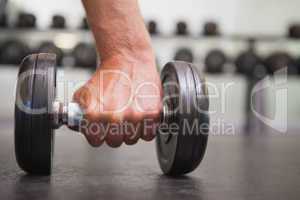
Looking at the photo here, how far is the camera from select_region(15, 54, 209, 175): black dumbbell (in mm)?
758

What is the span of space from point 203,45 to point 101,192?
11.7 feet

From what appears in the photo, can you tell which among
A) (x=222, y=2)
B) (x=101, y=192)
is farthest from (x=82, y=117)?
(x=222, y=2)

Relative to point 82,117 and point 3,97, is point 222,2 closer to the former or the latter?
point 3,97

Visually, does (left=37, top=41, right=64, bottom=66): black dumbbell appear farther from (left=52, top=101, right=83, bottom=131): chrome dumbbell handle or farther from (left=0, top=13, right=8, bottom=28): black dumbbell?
(left=52, top=101, right=83, bottom=131): chrome dumbbell handle

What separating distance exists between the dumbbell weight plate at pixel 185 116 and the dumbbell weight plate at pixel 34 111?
0.21 m

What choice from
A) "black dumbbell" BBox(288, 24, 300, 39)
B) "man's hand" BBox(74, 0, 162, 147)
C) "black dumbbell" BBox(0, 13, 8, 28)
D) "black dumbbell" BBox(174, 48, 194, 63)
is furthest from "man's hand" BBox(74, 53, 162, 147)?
"black dumbbell" BBox(288, 24, 300, 39)

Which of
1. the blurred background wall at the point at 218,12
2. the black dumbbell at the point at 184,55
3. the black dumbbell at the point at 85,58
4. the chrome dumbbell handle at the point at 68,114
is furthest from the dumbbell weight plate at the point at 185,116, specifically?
the blurred background wall at the point at 218,12

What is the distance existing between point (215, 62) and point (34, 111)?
267cm

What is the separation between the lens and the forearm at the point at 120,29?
0.90 m

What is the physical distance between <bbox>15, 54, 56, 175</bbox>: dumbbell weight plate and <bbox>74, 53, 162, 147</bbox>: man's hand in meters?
0.08

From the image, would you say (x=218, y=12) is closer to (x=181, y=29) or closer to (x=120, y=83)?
(x=181, y=29)

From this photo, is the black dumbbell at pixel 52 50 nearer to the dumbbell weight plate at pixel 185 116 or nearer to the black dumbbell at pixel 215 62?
the black dumbbell at pixel 215 62

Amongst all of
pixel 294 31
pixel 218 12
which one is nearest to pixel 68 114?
pixel 294 31

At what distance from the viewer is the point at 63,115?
2.68 ft
